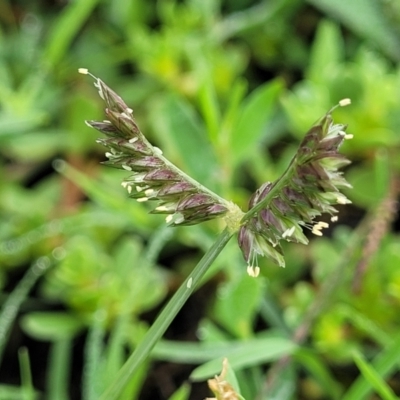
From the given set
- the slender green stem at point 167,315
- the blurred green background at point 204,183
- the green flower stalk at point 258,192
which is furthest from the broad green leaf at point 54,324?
the green flower stalk at point 258,192

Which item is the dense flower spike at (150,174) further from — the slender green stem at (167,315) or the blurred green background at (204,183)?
the blurred green background at (204,183)

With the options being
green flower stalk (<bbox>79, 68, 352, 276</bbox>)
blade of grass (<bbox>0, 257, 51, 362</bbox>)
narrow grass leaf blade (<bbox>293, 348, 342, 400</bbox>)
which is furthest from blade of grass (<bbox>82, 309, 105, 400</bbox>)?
green flower stalk (<bbox>79, 68, 352, 276</bbox>)

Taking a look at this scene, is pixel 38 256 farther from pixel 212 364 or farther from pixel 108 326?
pixel 212 364

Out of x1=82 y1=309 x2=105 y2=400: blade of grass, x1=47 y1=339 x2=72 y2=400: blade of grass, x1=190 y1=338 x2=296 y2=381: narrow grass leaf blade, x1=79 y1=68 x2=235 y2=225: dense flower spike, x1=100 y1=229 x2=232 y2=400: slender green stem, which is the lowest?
x1=47 y1=339 x2=72 y2=400: blade of grass

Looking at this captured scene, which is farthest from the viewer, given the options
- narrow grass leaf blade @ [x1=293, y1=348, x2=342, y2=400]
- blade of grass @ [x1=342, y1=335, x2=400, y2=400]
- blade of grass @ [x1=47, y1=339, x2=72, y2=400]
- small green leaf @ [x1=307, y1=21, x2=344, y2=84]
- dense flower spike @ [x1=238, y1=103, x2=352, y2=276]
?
small green leaf @ [x1=307, y1=21, x2=344, y2=84]

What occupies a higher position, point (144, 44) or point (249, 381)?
point (144, 44)

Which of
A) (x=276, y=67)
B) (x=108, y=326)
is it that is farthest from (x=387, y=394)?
(x=276, y=67)

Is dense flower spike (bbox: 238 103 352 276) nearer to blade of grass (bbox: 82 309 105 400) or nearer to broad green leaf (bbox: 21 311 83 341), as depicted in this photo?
blade of grass (bbox: 82 309 105 400)

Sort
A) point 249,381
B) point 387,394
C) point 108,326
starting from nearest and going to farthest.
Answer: point 387,394
point 249,381
point 108,326
